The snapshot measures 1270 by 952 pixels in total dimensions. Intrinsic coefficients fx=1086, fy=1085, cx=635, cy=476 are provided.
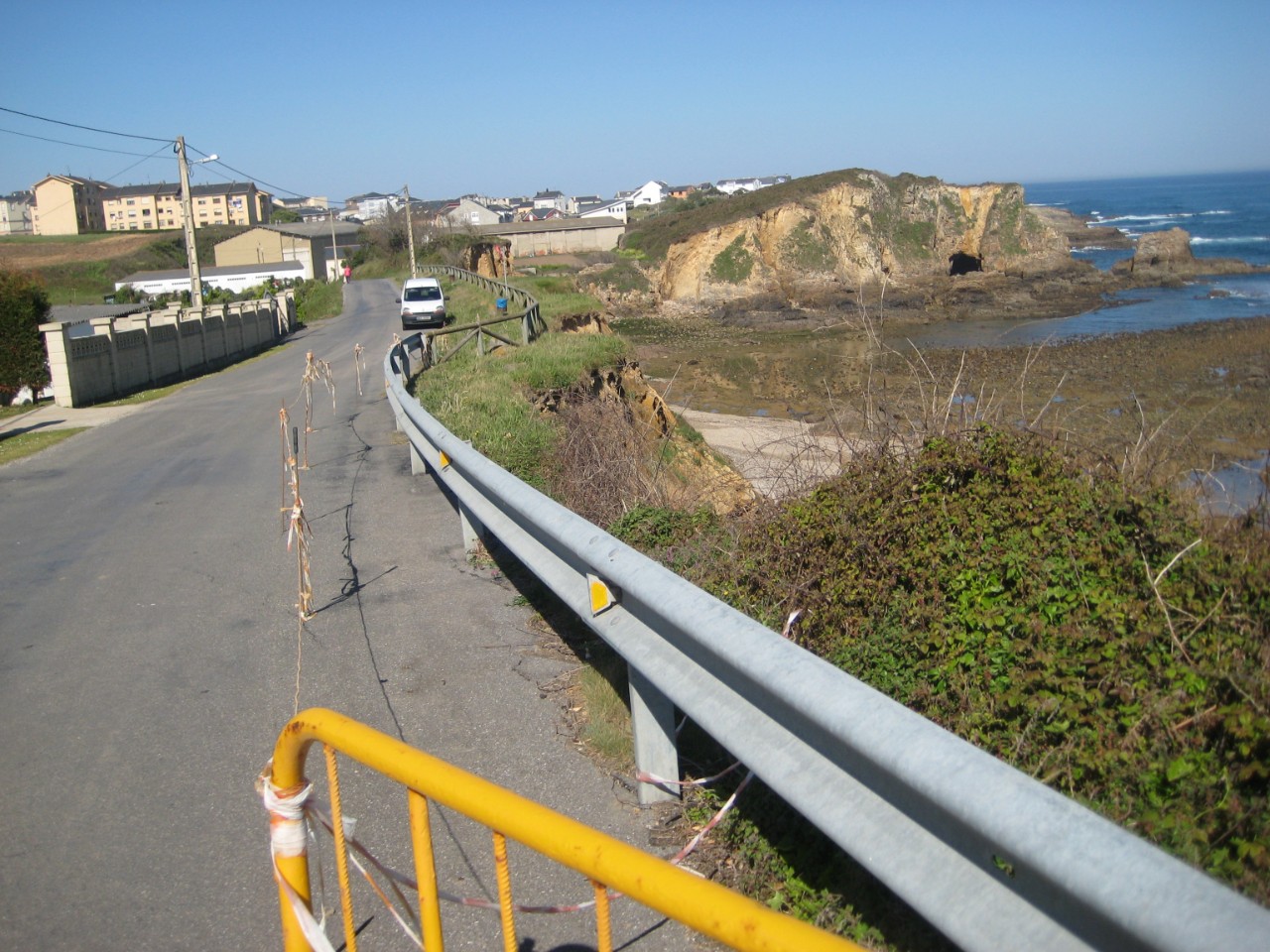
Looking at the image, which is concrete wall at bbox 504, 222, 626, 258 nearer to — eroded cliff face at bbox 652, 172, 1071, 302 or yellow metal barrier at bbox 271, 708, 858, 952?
eroded cliff face at bbox 652, 172, 1071, 302

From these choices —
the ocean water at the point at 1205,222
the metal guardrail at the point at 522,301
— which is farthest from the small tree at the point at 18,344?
the ocean water at the point at 1205,222

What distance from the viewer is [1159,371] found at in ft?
102

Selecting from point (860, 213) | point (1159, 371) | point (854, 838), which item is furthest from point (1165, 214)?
point (854, 838)

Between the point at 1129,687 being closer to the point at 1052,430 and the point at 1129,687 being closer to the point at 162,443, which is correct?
the point at 1052,430

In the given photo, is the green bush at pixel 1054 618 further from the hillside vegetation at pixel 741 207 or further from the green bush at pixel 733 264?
the hillside vegetation at pixel 741 207

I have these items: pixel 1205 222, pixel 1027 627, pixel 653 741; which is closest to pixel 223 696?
pixel 653 741

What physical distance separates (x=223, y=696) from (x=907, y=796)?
12.5 feet

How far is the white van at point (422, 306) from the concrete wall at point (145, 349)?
5.13m

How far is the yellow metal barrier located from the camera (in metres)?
1.76

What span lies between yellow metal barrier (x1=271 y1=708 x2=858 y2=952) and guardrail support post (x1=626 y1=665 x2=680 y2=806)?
1309 millimetres

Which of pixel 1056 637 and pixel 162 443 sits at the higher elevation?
pixel 1056 637

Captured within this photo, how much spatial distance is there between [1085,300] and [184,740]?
2402 inches

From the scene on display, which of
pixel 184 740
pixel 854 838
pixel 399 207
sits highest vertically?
pixel 399 207

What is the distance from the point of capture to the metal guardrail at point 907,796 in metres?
1.84
